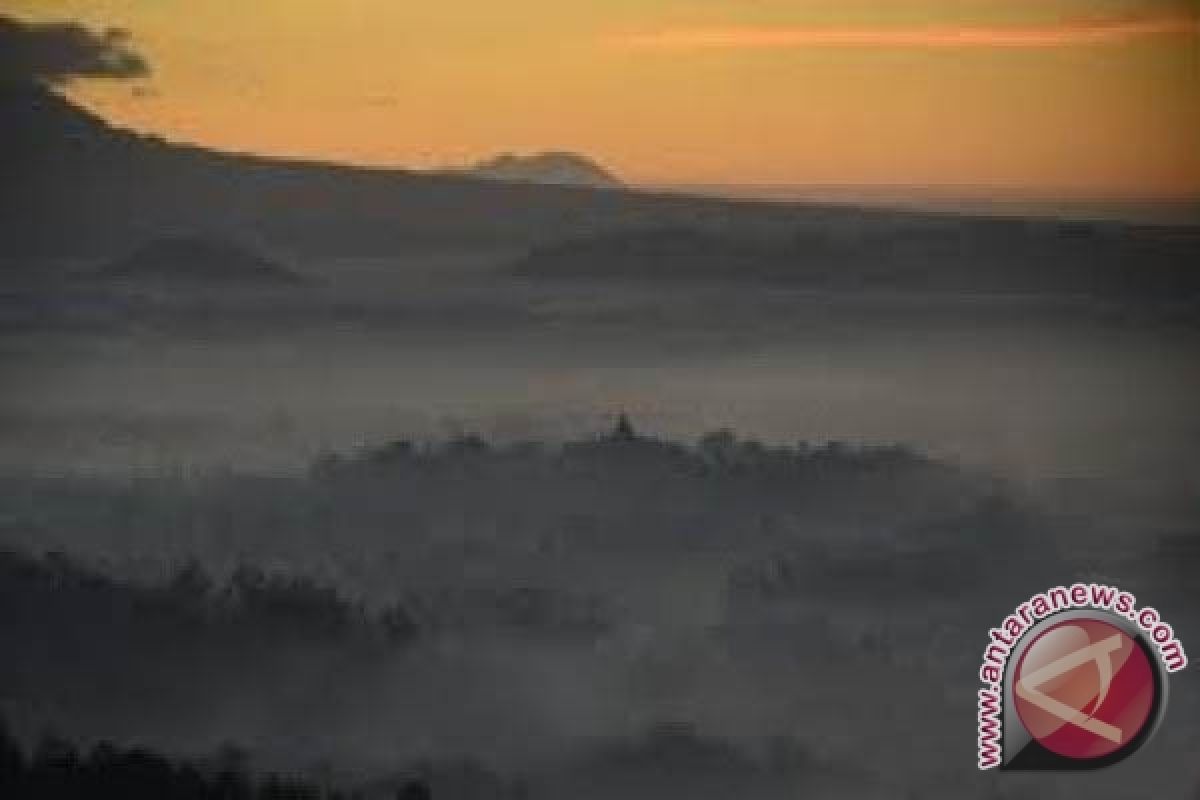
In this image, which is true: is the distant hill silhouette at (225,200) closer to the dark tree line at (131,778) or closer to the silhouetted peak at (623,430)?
the silhouetted peak at (623,430)

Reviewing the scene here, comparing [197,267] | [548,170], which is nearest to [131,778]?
[197,267]

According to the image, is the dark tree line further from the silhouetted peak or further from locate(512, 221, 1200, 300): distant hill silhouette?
locate(512, 221, 1200, 300): distant hill silhouette

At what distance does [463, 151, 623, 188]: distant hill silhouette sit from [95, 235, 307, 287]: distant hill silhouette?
361mm

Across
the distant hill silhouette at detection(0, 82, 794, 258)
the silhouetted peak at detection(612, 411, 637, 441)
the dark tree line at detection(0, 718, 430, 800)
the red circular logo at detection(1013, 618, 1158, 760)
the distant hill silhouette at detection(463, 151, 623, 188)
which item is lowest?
the dark tree line at detection(0, 718, 430, 800)

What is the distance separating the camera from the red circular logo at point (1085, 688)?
292 cm

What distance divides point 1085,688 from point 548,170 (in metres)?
1.22

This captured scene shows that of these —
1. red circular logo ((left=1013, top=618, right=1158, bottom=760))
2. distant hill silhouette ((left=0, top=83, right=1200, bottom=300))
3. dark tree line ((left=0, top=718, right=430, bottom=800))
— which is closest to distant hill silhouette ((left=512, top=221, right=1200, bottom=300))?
distant hill silhouette ((left=0, top=83, right=1200, bottom=300))

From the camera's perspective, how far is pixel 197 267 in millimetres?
2951

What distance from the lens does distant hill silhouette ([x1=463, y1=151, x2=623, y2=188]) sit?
9.57 feet

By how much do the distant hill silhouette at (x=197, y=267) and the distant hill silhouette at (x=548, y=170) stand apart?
1.19ft

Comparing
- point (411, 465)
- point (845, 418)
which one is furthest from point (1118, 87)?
point (411, 465)

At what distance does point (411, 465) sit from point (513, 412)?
0.19 metres

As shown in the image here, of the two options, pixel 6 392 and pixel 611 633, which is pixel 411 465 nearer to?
pixel 611 633

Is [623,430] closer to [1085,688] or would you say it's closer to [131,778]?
[1085,688]
